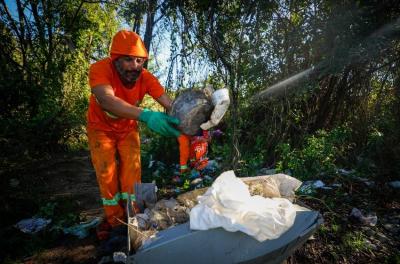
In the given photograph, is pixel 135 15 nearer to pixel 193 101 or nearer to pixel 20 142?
pixel 193 101

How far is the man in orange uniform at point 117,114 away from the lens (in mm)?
2648

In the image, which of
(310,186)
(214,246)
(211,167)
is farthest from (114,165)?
(310,186)

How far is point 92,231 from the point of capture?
3.21 metres

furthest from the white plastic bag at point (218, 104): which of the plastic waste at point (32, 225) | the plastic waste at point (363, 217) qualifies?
the plastic waste at point (32, 225)

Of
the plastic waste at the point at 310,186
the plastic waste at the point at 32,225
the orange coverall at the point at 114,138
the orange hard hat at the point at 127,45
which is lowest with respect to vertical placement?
the plastic waste at the point at 32,225

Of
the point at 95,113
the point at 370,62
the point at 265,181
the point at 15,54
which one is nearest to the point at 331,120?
the point at 370,62

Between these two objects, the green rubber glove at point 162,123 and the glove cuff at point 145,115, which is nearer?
the green rubber glove at point 162,123

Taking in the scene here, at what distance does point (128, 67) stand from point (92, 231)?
172 cm

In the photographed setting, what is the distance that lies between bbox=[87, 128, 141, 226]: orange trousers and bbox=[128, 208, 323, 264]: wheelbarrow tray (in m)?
1.07

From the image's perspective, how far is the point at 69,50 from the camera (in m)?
6.59

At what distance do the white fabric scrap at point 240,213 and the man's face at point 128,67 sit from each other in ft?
4.50

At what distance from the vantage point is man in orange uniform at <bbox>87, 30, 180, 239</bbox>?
2.65 metres

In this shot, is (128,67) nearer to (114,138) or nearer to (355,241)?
(114,138)

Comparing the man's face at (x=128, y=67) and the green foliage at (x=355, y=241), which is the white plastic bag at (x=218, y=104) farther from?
the green foliage at (x=355, y=241)
